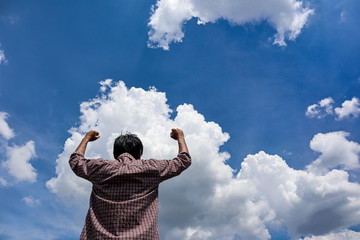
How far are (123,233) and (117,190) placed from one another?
64cm

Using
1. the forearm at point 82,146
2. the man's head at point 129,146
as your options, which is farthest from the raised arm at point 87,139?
the man's head at point 129,146

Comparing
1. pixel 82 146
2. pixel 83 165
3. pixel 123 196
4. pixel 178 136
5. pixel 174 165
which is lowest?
pixel 123 196

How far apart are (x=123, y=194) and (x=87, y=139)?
182 centimetres

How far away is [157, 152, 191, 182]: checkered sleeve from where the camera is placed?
4.85 metres

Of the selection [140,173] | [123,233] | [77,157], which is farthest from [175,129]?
[123,233]

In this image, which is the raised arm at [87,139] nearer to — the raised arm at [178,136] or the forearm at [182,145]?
the raised arm at [178,136]

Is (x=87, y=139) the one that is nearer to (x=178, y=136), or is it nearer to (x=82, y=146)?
(x=82, y=146)

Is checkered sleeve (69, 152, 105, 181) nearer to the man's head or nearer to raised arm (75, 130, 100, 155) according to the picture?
raised arm (75, 130, 100, 155)

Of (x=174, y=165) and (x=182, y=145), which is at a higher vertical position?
(x=182, y=145)

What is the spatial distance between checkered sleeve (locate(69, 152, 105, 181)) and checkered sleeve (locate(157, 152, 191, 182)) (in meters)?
0.99

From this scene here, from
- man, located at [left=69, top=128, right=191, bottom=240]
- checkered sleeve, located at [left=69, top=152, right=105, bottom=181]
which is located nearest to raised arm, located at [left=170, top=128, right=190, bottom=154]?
man, located at [left=69, top=128, right=191, bottom=240]

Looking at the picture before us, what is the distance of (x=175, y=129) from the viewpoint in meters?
5.93

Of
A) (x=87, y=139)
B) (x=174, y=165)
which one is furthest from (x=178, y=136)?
(x=87, y=139)

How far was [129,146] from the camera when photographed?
5371 millimetres
